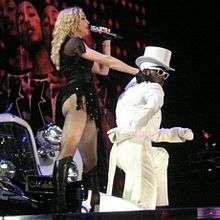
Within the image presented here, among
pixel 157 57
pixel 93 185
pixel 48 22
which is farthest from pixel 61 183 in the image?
pixel 48 22

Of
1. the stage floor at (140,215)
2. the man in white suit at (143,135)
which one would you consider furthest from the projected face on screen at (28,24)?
the stage floor at (140,215)

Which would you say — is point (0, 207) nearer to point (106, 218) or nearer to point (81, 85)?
point (106, 218)

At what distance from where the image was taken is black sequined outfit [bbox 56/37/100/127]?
3436 millimetres

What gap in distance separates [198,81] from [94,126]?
200cm

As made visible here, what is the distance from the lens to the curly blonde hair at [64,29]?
362 centimetres


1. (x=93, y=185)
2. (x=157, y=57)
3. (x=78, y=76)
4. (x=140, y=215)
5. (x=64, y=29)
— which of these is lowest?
(x=140, y=215)

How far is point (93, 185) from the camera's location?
11.4 ft

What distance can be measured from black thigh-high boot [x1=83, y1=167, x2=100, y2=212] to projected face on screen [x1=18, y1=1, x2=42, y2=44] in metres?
1.38

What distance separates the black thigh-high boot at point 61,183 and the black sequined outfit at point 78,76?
1.12ft

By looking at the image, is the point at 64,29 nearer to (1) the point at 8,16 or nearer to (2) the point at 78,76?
(2) the point at 78,76

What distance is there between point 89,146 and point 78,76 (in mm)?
446

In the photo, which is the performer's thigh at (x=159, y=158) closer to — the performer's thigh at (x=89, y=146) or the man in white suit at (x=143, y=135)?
the man in white suit at (x=143, y=135)

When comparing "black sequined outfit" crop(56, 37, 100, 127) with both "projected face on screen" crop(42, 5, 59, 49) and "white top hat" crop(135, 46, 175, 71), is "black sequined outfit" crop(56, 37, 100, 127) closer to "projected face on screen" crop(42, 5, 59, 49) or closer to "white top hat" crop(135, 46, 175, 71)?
"white top hat" crop(135, 46, 175, 71)

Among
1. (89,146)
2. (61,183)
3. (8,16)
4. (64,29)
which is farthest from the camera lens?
(8,16)
